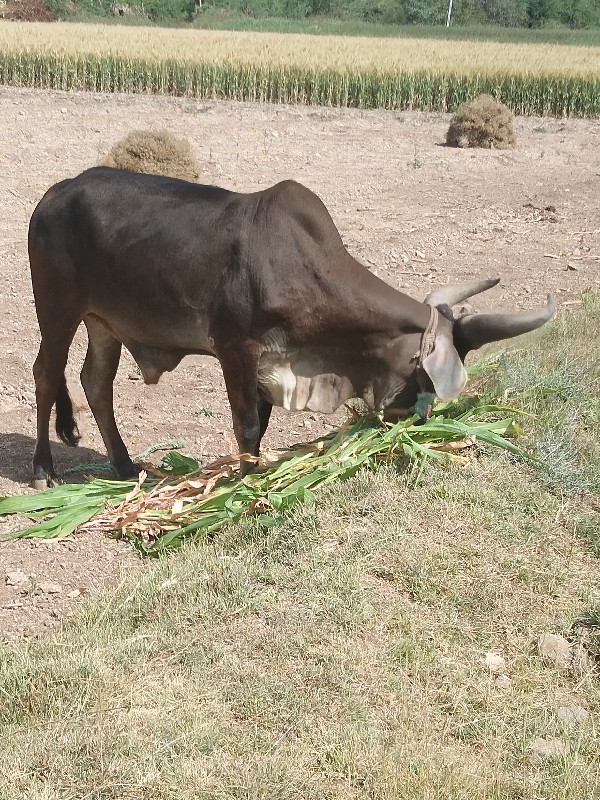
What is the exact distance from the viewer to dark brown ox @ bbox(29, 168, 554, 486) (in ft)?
17.9

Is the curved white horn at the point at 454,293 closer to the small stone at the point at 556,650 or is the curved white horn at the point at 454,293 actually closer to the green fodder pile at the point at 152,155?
the small stone at the point at 556,650

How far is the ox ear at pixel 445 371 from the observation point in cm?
514

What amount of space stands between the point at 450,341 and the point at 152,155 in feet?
27.3

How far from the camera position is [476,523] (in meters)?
4.80

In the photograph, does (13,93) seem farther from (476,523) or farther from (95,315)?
(476,523)

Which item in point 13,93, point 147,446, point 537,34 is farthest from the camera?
point 537,34

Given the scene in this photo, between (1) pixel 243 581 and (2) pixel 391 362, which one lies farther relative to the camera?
(2) pixel 391 362

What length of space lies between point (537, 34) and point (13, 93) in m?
34.7

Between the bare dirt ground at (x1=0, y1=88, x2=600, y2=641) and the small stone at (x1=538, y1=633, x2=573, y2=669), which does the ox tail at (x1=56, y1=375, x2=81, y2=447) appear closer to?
the bare dirt ground at (x1=0, y1=88, x2=600, y2=641)

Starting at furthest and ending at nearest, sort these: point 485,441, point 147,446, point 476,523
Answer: point 147,446
point 485,441
point 476,523

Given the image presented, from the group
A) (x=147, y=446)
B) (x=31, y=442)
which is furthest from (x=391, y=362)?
(x=31, y=442)

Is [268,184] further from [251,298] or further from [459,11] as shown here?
[459,11]

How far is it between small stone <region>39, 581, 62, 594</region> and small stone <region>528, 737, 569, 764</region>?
223 centimetres

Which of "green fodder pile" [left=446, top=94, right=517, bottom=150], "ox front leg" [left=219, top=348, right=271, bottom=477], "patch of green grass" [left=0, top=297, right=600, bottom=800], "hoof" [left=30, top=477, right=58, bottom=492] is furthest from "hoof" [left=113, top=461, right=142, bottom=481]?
"green fodder pile" [left=446, top=94, right=517, bottom=150]
